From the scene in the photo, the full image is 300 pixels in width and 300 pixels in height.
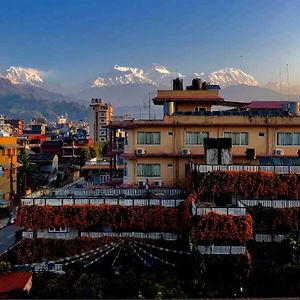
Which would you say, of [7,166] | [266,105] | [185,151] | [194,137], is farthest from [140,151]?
[7,166]

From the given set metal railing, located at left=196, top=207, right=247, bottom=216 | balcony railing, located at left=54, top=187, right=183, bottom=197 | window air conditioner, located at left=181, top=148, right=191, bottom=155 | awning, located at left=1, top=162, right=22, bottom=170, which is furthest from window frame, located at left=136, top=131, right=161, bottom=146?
awning, located at left=1, top=162, right=22, bottom=170

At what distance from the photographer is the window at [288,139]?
30.3 m

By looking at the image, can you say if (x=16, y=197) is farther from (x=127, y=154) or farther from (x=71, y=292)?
(x=71, y=292)

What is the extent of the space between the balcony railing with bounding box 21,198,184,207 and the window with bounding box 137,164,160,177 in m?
5.80

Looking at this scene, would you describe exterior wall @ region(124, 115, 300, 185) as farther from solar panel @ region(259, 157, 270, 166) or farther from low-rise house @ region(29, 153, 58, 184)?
low-rise house @ region(29, 153, 58, 184)

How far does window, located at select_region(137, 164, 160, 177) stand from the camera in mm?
30266

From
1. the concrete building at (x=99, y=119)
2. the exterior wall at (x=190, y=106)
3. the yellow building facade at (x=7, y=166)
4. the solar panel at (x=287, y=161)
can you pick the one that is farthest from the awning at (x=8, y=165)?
the concrete building at (x=99, y=119)

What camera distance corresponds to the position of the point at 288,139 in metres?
30.4

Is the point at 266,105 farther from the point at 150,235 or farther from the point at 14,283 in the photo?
the point at 14,283

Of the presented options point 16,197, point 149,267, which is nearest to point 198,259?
point 149,267

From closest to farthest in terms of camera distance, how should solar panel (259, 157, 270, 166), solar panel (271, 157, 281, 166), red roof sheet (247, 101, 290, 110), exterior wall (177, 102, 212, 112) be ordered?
solar panel (271, 157, 281, 166) < solar panel (259, 157, 270, 166) < exterior wall (177, 102, 212, 112) < red roof sheet (247, 101, 290, 110)

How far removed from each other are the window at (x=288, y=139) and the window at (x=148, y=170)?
820cm

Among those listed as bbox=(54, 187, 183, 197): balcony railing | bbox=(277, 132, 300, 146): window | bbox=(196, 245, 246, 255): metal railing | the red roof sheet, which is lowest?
bbox=(196, 245, 246, 255): metal railing

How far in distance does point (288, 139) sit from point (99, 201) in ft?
44.6
